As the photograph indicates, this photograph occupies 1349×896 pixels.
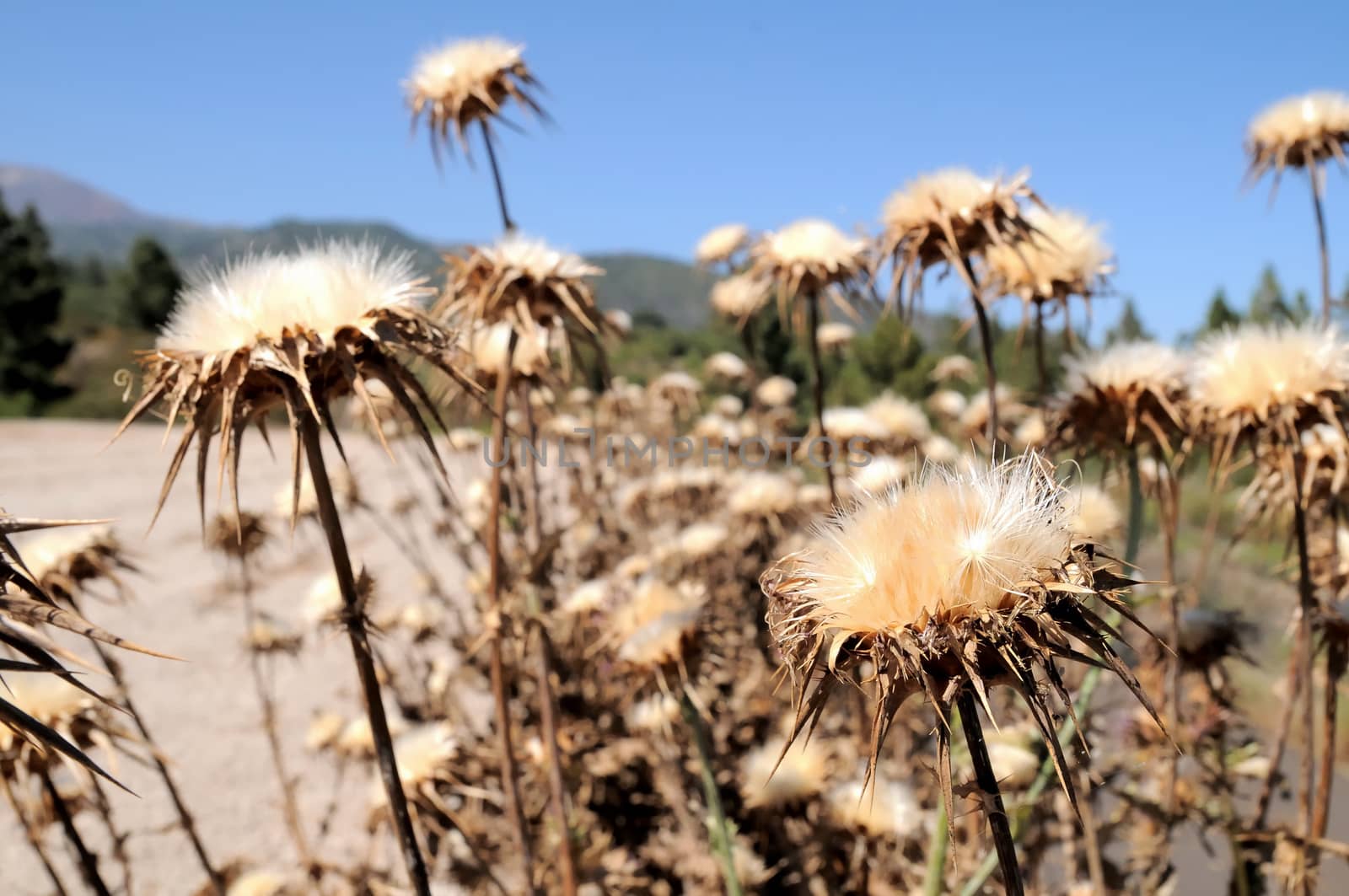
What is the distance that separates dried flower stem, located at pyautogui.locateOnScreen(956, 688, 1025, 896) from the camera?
1.23 meters

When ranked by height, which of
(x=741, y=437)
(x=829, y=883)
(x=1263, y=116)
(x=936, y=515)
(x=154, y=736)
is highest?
(x=1263, y=116)

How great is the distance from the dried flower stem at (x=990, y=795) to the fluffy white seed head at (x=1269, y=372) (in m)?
1.95

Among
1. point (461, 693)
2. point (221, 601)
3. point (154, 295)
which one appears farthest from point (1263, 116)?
point (154, 295)

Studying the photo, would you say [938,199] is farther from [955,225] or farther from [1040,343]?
[1040,343]

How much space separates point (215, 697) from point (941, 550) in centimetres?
953

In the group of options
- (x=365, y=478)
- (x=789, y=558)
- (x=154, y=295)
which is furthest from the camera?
(x=154, y=295)

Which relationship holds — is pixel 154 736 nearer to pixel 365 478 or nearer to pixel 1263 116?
pixel 1263 116

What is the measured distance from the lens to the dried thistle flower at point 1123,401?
280 centimetres

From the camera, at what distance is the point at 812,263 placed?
12.7 ft

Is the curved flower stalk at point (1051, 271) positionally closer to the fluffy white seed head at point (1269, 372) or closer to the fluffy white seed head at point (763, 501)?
the fluffy white seed head at point (1269, 372)

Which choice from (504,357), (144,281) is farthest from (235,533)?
(144,281)

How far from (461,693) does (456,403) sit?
4212 mm

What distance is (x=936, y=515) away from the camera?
1.36m

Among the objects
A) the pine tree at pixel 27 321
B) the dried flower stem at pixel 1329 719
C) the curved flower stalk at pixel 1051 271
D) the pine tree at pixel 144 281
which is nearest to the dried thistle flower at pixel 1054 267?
the curved flower stalk at pixel 1051 271
